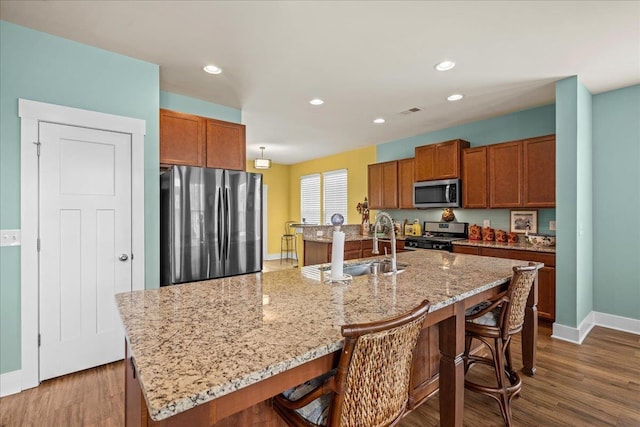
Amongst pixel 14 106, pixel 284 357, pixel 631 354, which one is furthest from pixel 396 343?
pixel 631 354

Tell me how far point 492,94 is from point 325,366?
3.75 metres

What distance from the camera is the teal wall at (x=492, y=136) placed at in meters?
4.00

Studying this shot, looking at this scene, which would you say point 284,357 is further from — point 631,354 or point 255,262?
point 631,354

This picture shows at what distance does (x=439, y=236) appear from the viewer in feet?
16.7

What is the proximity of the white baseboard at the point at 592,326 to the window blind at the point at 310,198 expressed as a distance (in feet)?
17.6

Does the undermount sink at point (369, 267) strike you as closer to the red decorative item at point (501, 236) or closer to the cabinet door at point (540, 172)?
the cabinet door at point (540, 172)

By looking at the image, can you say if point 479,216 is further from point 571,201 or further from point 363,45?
point 363,45

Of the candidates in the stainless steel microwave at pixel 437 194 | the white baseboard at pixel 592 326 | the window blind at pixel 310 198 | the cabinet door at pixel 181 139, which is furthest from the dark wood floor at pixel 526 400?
the window blind at pixel 310 198

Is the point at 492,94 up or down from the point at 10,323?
up

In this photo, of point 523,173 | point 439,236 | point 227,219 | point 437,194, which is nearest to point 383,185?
point 437,194

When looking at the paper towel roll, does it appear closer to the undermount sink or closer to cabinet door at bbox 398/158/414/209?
the undermount sink

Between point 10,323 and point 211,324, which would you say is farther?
point 10,323

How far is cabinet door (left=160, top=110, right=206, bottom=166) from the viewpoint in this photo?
3168 mm

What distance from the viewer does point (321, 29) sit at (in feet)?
7.50
